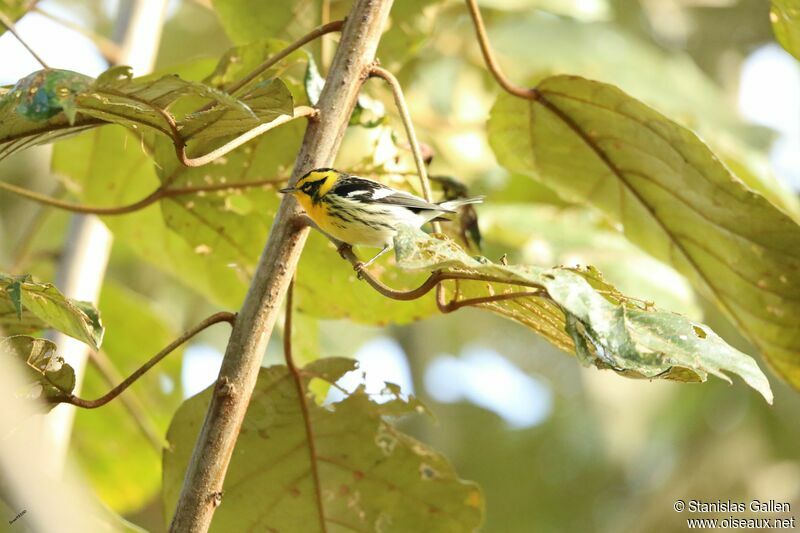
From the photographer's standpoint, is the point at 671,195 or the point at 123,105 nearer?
the point at 123,105

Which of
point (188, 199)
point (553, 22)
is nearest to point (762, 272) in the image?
point (188, 199)

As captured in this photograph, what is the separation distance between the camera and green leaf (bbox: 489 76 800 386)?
1.79 meters

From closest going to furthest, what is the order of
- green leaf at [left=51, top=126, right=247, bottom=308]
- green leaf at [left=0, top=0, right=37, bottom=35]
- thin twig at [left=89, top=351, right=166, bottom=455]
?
green leaf at [left=0, top=0, right=37, bottom=35] < thin twig at [left=89, top=351, right=166, bottom=455] < green leaf at [left=51, top=126, right=247, bottom=308]

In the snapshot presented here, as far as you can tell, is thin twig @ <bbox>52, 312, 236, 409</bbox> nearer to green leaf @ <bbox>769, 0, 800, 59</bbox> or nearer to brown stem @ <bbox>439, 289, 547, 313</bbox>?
brown stem @ <bbox>439, 289, 547, 313</bbox>

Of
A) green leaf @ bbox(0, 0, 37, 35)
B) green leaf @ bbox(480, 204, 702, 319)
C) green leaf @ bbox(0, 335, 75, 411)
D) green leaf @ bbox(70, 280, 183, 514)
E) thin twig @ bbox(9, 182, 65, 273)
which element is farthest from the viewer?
green leaf @ bbox(70, 280, 183, 514)

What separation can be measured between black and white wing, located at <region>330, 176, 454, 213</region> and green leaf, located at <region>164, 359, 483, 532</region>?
1.38 feet

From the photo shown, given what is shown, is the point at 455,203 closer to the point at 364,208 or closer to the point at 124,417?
the point at 364,208

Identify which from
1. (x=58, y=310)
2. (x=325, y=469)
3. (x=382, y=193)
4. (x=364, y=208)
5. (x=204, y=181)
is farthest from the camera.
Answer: (x=364, y=208)

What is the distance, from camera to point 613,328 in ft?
3.83

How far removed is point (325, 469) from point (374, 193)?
2.17ft

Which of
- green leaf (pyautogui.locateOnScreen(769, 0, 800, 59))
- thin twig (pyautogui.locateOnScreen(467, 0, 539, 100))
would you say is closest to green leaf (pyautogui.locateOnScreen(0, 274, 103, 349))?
thin twig (pyautogui.locateOnScreen(467, 0, 539, 100))

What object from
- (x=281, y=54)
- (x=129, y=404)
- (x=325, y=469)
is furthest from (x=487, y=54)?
(x=129, y=404)

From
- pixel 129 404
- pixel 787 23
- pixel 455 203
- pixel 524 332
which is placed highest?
pixel 787 23

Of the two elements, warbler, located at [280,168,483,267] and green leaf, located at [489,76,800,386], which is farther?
warbler, located at [280,168,483,267]
